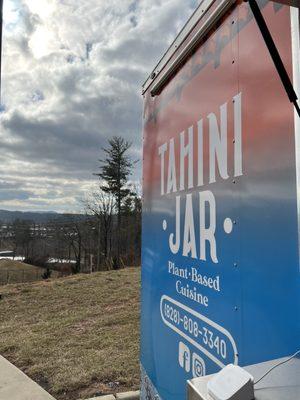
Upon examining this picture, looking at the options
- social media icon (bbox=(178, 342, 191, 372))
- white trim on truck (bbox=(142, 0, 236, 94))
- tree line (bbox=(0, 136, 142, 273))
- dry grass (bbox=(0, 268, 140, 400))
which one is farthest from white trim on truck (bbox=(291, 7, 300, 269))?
tree line (bbox=(0, 136, 142, 273))

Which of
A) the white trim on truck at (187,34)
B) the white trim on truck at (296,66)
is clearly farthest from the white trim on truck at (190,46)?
the white trim on truck at (296,66)

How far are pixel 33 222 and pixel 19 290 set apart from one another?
46.2 m

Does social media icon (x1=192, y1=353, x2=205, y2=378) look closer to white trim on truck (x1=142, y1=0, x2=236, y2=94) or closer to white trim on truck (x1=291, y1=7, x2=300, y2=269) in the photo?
white trim on truck (x1=291, y1=7, x2=300, y2=269)

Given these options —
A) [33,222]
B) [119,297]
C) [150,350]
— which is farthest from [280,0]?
[33,222]

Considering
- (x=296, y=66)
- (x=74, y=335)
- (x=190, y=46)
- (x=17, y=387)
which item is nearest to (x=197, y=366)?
(x=296, y=66)

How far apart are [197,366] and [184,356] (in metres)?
0.16

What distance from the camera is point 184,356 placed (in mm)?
1810

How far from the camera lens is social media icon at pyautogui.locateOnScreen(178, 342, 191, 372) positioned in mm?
1760

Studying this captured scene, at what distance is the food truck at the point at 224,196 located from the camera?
1107mm

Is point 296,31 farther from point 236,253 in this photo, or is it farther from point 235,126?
point 236,253

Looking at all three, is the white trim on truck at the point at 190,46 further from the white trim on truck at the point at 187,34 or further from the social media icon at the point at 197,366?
the social media icon at the point at 197,366

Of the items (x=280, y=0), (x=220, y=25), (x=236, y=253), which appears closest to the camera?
(x=280, y=0)

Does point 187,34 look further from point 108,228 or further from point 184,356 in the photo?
point 108,228

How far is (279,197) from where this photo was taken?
3.74 feet
